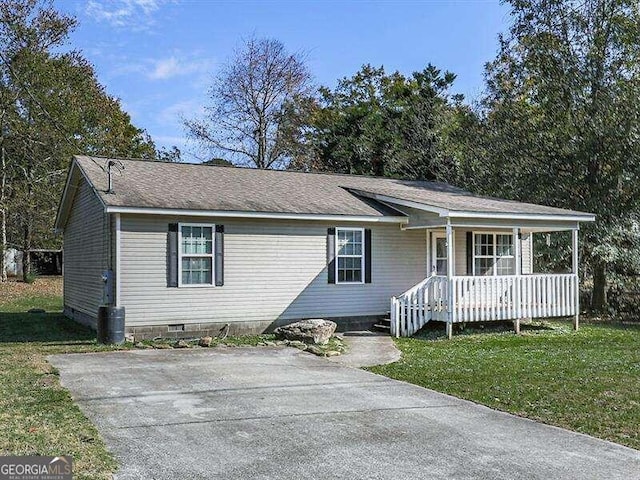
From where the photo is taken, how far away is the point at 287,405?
7.12 metres

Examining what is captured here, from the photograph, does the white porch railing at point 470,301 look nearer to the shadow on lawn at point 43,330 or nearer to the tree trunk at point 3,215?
the shadow on lawn at point 43,330

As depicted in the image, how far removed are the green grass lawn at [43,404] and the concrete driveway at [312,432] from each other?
20 centimetres

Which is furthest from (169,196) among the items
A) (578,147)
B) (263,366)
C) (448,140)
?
(448,140)

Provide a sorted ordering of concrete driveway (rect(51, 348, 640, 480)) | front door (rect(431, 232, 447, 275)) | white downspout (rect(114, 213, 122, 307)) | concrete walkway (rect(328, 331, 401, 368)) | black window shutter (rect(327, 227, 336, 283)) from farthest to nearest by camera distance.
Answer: front door (rect(431, 232, 447, 275)) → black window shutter (rect(327, 227, 336, 283)) → white downspout (rect(114, 213, 122, 307)) → concrete walkway (rect(328, 331, 401, 368)) → concrete driveway (rect(51, 348, 640, 480))

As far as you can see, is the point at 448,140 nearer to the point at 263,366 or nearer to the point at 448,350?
the point at 448,350

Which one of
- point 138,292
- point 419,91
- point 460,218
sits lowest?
point 138,292

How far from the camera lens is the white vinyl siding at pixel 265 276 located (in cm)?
1236

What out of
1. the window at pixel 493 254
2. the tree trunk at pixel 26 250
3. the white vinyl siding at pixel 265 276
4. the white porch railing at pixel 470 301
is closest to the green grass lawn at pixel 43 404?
the white vinyl siding at pixel 265 276

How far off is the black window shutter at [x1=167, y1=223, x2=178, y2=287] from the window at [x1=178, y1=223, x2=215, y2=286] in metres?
0.08

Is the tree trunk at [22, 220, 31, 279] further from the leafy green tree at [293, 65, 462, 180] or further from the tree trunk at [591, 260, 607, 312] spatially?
the tree trunk at [591, 260, 607, 312]

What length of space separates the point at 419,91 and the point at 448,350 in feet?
76.5

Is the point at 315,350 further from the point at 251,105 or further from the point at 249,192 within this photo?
the point at 251,105

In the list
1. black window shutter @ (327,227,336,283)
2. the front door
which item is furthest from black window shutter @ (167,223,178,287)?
the front door

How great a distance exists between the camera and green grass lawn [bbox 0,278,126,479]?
5.05 metres
